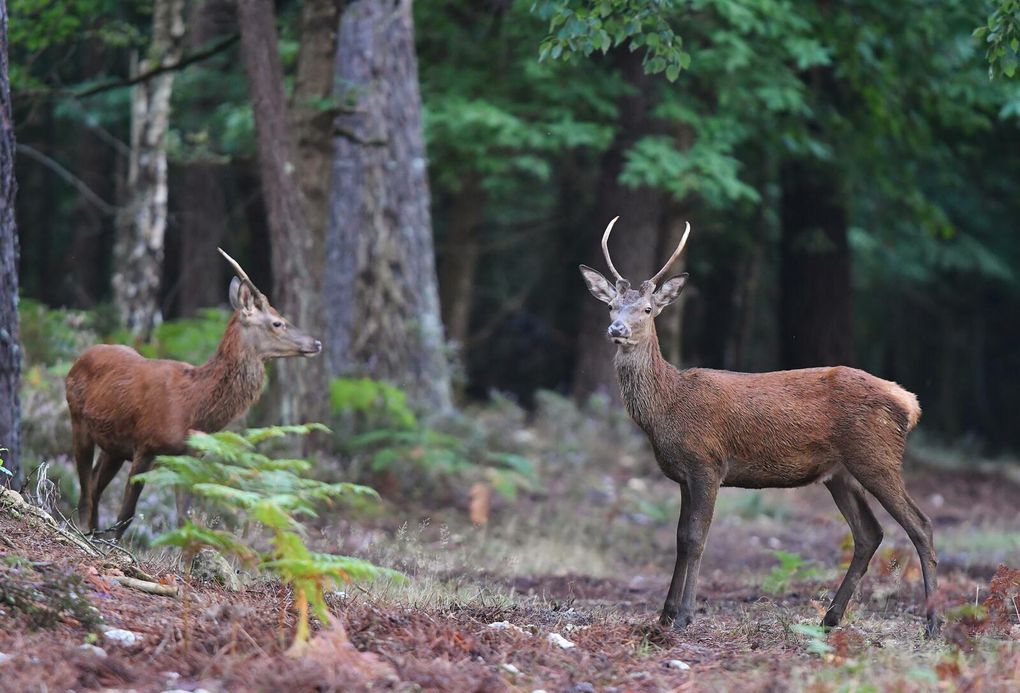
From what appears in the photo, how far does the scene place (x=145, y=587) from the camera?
635 cm

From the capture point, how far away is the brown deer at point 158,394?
325 inches

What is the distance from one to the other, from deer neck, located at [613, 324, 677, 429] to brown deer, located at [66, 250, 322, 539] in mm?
2451

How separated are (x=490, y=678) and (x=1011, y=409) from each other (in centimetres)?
2871

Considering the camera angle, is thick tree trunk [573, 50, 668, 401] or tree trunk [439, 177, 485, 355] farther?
tree trunk [439, 177, 485, 355]

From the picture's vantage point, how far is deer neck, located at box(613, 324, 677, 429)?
24.7 feet

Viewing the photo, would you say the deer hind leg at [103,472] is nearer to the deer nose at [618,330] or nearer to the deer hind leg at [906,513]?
the deer nose at [618,330]

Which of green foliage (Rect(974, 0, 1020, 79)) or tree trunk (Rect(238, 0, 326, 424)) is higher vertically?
green foliage (Rect(974, 0, 1020, 79))

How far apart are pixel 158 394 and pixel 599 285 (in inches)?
113

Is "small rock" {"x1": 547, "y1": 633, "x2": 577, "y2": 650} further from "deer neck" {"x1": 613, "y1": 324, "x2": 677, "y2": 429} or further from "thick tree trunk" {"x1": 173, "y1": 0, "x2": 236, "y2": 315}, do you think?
"thick tree trunk" {"x1": 173, "y1": 0, "x2": 236, "y2": 315}

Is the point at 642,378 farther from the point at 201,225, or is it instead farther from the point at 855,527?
the point at 201,225

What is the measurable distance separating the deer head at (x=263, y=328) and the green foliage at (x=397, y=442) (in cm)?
344

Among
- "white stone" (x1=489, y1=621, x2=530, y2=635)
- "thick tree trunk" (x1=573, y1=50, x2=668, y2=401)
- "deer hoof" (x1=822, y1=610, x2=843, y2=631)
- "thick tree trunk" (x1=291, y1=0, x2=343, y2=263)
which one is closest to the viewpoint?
"white stone" (x1=489, y1=621, x2=530, y2=635)

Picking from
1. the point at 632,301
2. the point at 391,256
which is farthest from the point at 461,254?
the point at 632,301

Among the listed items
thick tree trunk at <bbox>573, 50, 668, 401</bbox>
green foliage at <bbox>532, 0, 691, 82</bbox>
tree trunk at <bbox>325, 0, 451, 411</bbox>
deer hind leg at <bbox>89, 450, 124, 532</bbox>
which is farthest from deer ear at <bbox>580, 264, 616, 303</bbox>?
thick tree trunk at <bbox>573, 50, 668, 401</bbox>
